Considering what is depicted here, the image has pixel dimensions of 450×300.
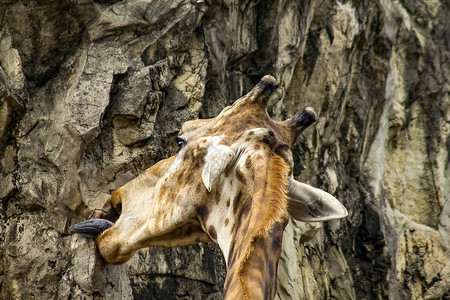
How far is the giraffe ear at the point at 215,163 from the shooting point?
2.63m

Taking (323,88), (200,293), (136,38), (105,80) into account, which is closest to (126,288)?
(200,293)

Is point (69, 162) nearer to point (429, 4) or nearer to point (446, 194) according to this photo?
point (446, 194)

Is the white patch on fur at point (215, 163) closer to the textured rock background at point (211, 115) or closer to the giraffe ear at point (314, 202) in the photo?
the giraffe ear at point (314, 202)

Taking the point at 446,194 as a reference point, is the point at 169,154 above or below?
above

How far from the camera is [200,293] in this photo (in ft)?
12.7

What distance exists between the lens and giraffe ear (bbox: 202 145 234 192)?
2635mm

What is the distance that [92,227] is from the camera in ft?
10.7

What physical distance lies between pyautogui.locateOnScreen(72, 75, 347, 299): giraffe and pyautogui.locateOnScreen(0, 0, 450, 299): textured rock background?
1.13ft

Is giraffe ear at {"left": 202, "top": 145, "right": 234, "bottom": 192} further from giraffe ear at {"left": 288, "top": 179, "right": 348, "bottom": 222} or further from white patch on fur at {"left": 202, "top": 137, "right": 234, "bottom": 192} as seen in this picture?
giraffe ear at {"left": 288, "top": 179, "right": 348, "bottom": 222}

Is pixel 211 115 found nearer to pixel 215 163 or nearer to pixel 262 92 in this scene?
pixel 262 92

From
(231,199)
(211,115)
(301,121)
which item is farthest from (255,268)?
(211,115)

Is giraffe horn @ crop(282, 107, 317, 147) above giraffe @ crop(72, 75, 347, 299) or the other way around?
above

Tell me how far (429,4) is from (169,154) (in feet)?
13.2

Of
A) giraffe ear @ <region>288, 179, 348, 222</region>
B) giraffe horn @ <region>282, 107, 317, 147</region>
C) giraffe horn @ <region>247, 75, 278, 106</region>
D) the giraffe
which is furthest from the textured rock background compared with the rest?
giraffe ear @ <region>288, 179, 348, 222</region>
